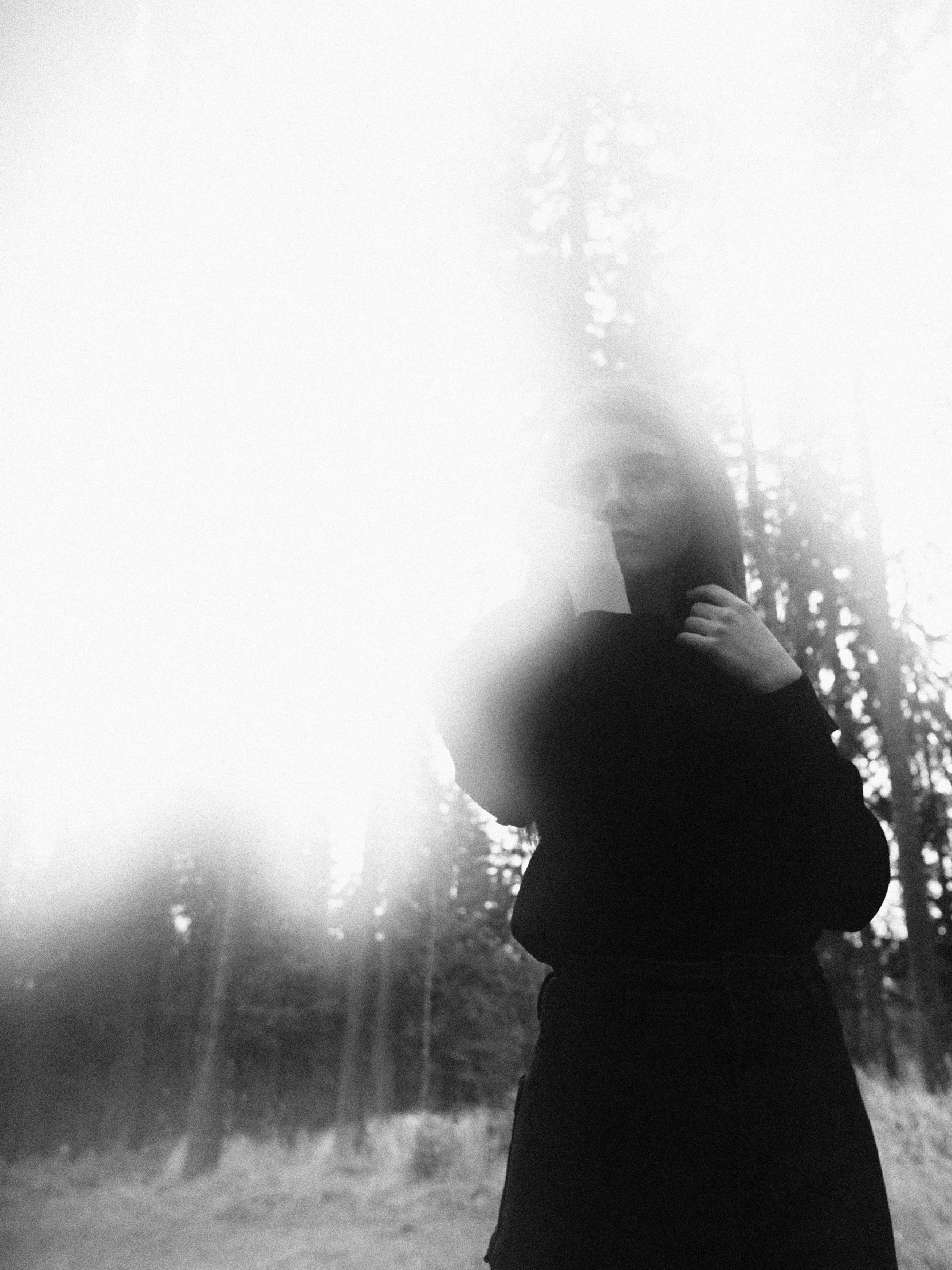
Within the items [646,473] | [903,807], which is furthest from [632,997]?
[903,807]

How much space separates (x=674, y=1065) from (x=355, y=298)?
6993 mm

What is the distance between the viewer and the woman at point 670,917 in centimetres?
95

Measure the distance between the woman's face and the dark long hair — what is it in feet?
0.05

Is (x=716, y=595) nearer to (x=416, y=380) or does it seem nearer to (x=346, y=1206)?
(x=416, y=380)

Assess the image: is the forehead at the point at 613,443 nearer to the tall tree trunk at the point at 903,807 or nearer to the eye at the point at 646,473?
the eye at the point at 646,473

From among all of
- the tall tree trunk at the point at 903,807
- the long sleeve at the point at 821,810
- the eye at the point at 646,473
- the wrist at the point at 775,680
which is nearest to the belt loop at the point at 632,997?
the long sleeve at the point at 821,810

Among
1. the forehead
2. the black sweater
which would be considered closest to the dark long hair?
the forehead

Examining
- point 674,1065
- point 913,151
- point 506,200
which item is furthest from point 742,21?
point 674,1065

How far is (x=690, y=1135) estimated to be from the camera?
964 mm

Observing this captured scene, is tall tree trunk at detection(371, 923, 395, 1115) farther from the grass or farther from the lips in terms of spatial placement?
the lips

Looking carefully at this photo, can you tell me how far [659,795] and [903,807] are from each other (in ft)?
25.5

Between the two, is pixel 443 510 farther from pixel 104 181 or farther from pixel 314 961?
pixel 314 961

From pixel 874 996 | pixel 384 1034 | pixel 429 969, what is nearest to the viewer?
pixel 874 996

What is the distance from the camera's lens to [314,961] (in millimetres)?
25016
